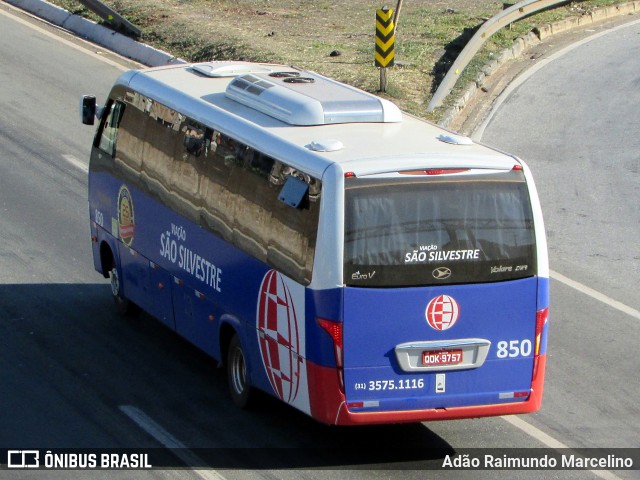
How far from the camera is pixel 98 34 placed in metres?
25.0

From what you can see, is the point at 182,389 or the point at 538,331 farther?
the point at 182,389

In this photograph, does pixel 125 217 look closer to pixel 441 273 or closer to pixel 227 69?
pixel 227 69

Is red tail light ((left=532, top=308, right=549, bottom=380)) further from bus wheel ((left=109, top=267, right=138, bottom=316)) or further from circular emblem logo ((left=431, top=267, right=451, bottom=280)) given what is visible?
bus wheel ((left=109, top=267, right=138, bottom=316))

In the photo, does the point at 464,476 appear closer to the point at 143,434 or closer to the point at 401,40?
the point at 143,434

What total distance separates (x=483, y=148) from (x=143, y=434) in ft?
11.8

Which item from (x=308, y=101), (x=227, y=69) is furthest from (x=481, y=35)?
(x=308, y=101)

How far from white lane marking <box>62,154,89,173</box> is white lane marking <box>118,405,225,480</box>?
793 centimetres

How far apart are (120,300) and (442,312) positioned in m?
5.00

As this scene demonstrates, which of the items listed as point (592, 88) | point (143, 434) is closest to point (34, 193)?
point (143, 434)

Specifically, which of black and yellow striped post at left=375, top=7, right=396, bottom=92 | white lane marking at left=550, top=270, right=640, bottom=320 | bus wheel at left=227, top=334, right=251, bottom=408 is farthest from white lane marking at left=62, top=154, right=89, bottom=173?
bus wheel at left=227, top=334, right=251, bottom=408

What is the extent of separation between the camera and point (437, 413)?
9.41 metres

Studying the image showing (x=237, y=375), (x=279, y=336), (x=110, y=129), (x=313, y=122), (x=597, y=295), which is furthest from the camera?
(x=597, y=295)

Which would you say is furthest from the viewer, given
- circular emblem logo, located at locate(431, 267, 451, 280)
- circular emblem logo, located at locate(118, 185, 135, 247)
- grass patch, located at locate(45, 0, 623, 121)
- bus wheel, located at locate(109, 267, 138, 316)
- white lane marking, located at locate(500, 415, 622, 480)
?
grass patch, located at locate(45, 0, 623, 121)

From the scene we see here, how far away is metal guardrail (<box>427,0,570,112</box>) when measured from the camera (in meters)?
20.5
